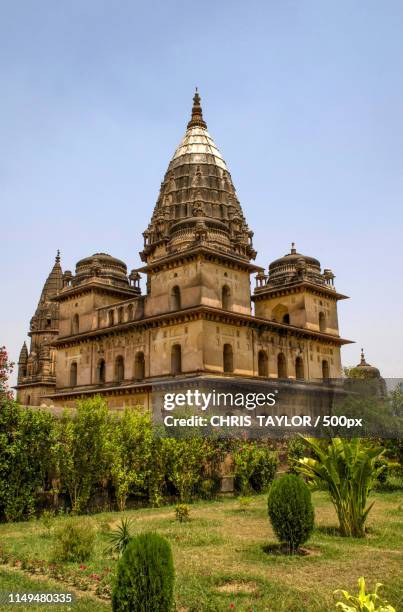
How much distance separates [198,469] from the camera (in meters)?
18.7

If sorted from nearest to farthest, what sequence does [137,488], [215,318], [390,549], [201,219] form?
[390,549]
[137,488]
[215,318]
[201,219]

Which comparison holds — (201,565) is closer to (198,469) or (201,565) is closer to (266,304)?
(198,469)

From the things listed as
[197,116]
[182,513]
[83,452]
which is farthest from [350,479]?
[197,116]

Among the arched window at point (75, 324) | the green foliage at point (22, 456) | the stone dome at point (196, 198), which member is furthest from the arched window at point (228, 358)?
the green foliage at point (22, 456)

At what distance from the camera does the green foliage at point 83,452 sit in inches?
640

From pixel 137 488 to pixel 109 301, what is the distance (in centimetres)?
1979

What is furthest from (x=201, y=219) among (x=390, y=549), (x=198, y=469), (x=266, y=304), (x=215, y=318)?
(x=390, y=549)

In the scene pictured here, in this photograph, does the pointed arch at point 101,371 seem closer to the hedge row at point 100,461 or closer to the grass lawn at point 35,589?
the hedge row at point 100,461

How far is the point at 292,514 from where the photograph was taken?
10594 millimetres

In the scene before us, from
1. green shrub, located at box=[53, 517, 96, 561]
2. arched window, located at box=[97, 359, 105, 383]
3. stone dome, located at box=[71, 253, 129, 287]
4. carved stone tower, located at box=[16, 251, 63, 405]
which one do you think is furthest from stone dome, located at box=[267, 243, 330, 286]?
green shrub, located at box=[53, 517, 96, 561]

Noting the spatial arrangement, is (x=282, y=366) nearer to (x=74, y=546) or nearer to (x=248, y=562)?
(x=248, y=562)

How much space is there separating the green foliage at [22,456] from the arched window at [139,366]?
1610 cm

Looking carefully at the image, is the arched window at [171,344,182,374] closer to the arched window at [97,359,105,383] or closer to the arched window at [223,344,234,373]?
the arched window at [223,344,234,373]

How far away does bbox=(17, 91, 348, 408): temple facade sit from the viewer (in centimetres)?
2958
